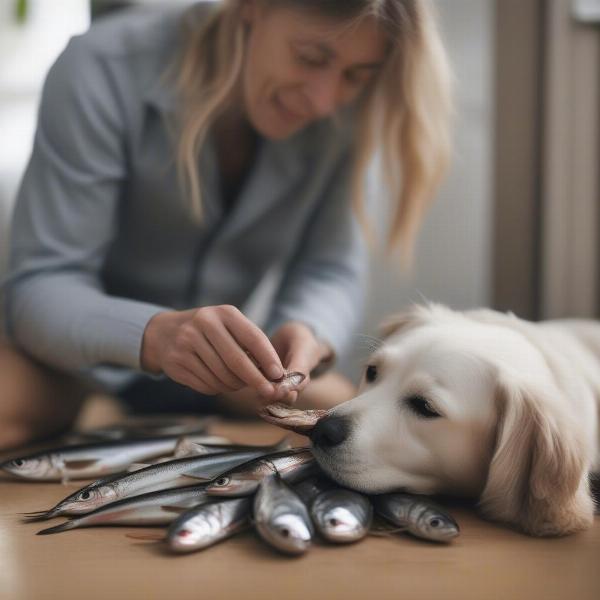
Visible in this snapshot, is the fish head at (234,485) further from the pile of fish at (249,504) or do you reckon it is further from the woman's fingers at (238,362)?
the woman's fingers at (238,362)

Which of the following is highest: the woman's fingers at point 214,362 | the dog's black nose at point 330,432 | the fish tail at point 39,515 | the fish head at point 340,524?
the woman's fingers at point 214,362

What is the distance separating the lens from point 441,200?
109 inches

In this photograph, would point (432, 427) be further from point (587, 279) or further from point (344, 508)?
point (587, 279)

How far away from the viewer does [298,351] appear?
1.28 meters

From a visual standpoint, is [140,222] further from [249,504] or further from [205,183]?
[249,504]

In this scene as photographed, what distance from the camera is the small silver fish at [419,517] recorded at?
1009 mm

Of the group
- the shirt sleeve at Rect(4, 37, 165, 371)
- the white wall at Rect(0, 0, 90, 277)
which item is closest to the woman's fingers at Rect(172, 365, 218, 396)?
the shirt sleeve at Rect(4, 37, 165, 371)

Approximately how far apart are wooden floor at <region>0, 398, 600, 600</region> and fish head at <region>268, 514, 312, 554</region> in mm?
22

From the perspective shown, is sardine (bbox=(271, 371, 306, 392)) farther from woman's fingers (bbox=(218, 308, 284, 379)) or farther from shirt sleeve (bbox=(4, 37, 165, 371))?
shirt sleeve (bbox=(4, 37, 165, 371))

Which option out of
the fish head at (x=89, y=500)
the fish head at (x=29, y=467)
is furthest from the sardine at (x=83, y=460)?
the fish head at (x=89, y=500)

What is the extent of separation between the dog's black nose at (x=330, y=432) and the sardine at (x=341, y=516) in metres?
0.07

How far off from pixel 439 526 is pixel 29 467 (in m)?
0.70

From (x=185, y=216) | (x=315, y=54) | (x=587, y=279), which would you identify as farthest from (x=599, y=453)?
(x=587, y=279)

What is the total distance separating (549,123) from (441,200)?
458mm
